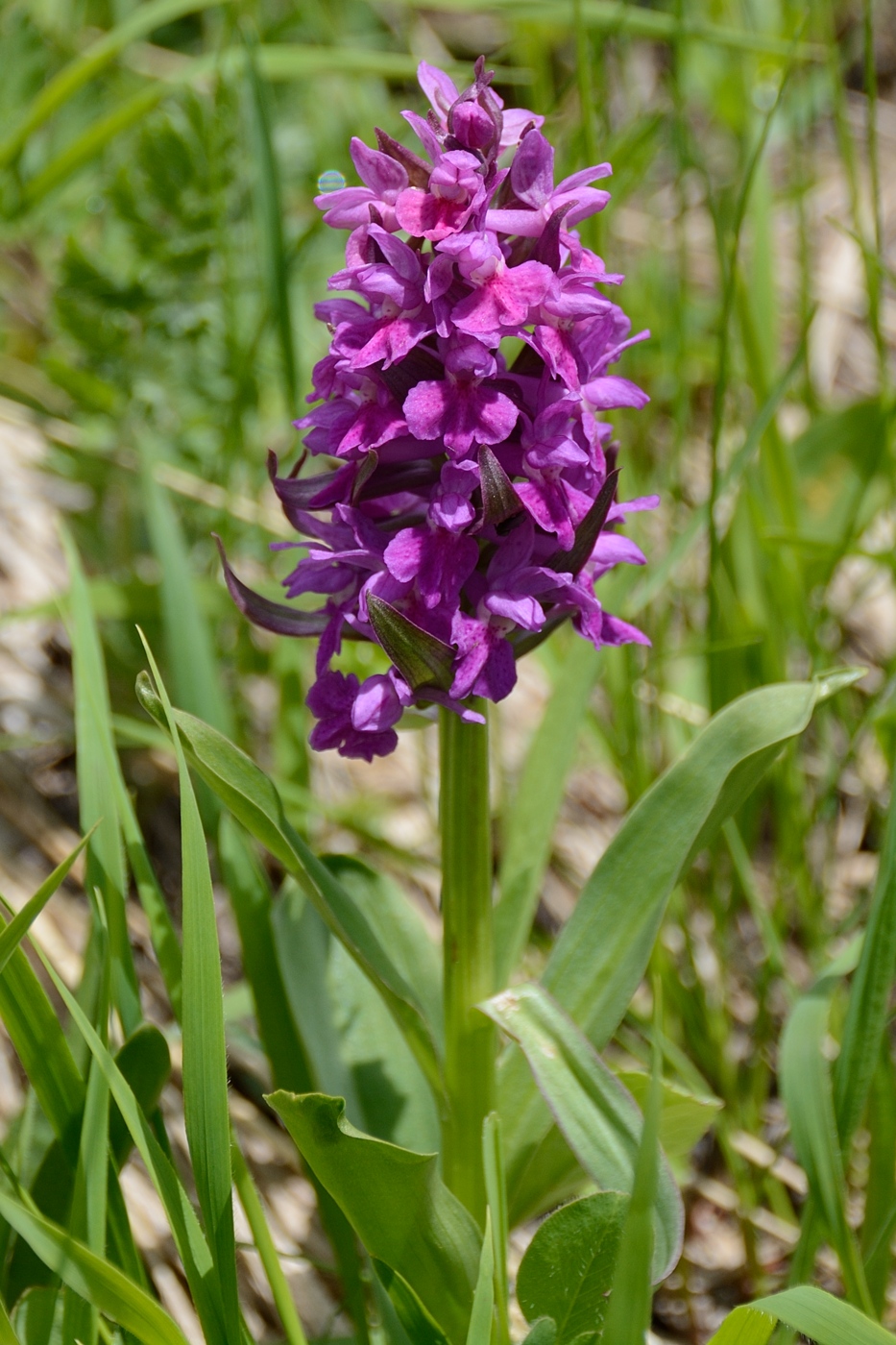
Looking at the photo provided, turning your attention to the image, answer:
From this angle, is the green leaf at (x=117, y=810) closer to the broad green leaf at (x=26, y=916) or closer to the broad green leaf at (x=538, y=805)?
the broad green leaf at (x=26, y=916)

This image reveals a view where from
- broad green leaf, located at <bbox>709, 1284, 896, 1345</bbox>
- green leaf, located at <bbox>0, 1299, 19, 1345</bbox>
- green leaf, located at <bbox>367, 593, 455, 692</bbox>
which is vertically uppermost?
green leaf, located at <bbox>367, 593, 455, 692</bbox>

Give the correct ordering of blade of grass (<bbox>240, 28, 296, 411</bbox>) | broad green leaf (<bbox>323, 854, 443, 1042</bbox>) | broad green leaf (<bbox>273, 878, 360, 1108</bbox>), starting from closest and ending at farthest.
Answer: broad green leaf (<bbox>273, 878, 360, 1108</bbox>), broad green leaf (<bbox>323, 854, 443, 1042</bbox>), blade of grass (<bbox>240, 28, 296, 411</bbox>)

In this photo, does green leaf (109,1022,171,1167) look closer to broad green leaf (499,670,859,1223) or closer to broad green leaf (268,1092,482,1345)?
broad green leaf (268,1092,482,1345)

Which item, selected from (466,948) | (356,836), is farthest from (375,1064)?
(356,836)

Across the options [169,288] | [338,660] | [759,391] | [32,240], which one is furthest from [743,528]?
[32,240]

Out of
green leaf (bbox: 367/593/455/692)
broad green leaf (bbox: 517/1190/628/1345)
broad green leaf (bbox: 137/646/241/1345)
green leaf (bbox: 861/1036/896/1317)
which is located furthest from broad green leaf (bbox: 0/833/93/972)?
green leaf (bbox: 861/1036/896/1317)

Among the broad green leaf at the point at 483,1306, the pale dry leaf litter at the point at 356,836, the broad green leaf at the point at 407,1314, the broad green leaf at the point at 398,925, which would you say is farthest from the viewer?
the pale dry leaf litter at the point at 356,836

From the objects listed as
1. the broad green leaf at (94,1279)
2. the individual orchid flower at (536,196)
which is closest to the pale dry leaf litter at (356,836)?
the broad green leaf at (94,1279)
